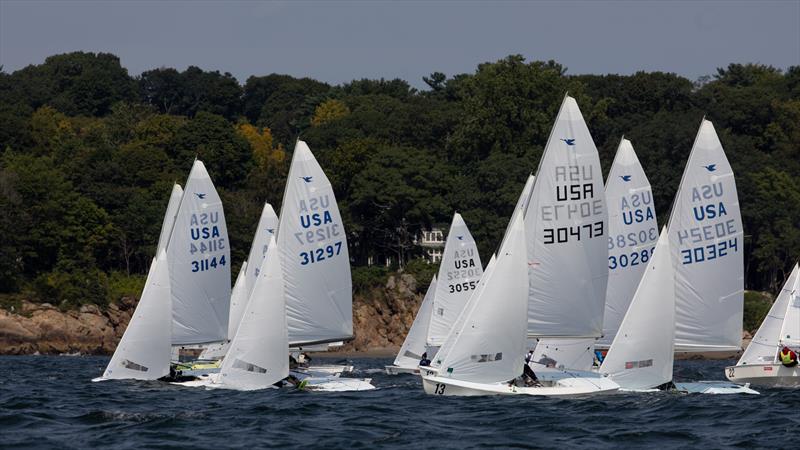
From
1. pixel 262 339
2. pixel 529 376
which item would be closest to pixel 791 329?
pixel 529 376

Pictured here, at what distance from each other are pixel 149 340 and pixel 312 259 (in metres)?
5.51

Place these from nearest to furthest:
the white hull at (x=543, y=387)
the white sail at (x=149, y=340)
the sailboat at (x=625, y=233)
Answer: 1. the white hull at (x=543, y=387)
2. the white sail at (x=149, y=340)
3. the sailboat at (x=625, y=233)

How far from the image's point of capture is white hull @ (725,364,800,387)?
45.2 meters

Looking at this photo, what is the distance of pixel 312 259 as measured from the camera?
44094 millimetres

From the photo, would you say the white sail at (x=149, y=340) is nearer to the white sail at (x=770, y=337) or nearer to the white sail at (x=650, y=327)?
the white sail at (x=650, y=327)

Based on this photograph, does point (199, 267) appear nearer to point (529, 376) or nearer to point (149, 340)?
A: point (149, 340)

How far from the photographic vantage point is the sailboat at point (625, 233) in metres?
46.4

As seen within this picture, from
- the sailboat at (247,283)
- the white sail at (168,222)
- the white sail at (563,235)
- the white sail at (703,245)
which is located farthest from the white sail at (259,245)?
the white sail at (703,245)

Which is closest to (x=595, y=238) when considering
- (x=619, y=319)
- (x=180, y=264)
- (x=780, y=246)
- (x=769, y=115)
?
(x=619, y=319)

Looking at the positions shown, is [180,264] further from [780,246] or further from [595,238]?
Result: [780,246]

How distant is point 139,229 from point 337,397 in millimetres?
60394

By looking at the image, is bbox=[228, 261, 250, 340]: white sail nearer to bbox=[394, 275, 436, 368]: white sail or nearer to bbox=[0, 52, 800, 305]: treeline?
bbox=[394, 275, 436, 368]: white sail

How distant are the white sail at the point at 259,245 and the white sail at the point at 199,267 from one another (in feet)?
5.82

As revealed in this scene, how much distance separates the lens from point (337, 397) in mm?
39062
